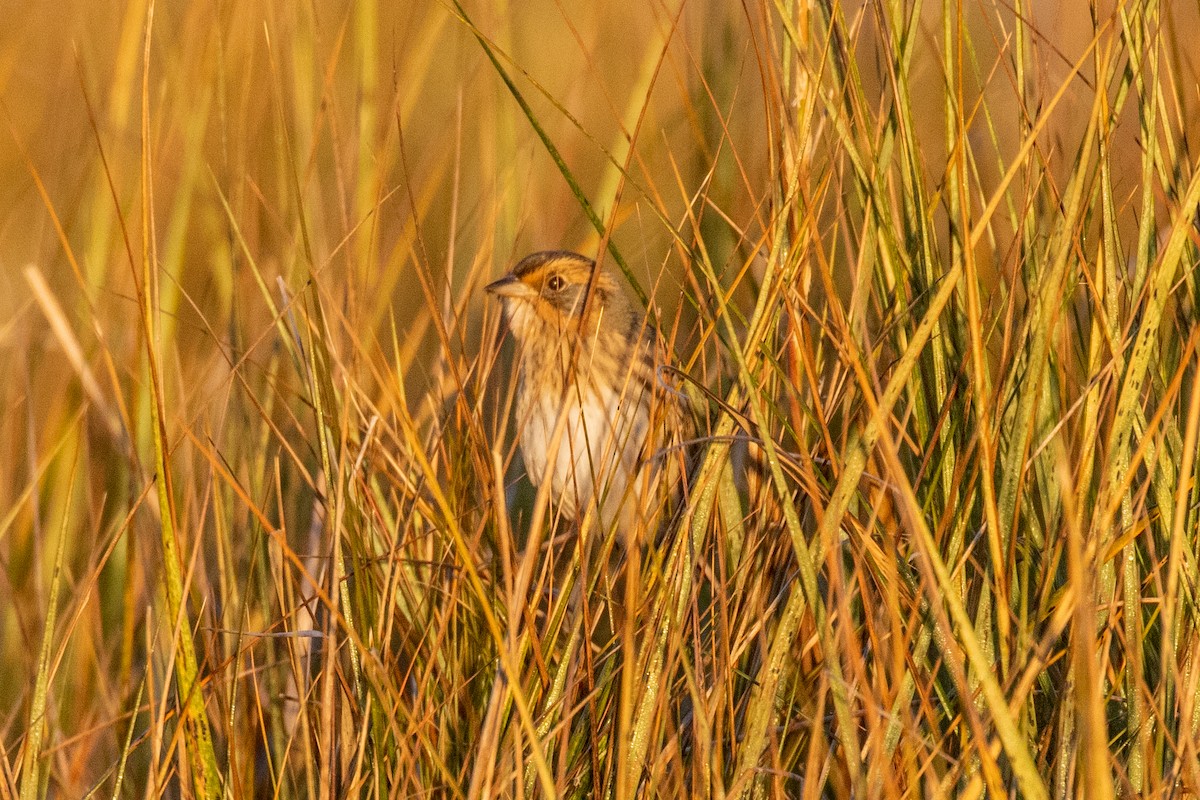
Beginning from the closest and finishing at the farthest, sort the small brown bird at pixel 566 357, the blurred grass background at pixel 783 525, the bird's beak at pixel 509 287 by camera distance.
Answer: the blurred grass background at pixel 783 525, the small brown bird at pixel 566 357, the bird's beak at pixel 509 287

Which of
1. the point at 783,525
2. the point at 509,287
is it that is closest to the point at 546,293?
the point at 509,287

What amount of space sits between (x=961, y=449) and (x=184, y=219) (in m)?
1.46

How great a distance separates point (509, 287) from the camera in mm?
2789

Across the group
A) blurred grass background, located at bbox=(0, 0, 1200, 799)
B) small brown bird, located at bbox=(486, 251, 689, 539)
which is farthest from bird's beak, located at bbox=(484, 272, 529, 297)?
blurred grass background, located at bbox=(0, 0, 1200, 799)

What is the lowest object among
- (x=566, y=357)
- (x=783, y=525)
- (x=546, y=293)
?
(x=783, y=525)

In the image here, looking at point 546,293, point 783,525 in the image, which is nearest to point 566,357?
point 546,293

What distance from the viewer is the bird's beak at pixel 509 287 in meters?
2.76

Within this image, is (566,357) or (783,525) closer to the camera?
(783,525)

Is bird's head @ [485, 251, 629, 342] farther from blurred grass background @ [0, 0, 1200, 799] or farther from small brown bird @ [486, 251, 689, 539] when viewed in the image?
blurred grass background @ [0, 0, 1200, 799]

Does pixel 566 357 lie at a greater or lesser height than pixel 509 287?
lesser

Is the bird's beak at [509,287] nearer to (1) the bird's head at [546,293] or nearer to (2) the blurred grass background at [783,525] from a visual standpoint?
(1) the bird's head at [546,293]

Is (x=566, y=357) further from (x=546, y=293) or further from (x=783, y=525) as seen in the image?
(x=783, y=525)

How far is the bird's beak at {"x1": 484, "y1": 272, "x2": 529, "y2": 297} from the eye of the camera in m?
2.76

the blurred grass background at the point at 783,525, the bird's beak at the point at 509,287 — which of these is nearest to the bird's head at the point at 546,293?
the bird's beak at the point at 509,287
